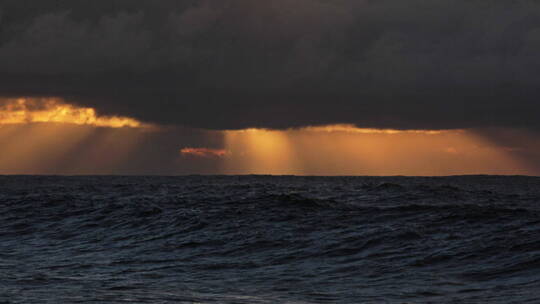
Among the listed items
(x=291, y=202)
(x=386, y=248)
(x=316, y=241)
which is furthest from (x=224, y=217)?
(x=386, y=248)

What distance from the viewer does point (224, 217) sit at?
3359 centimetres

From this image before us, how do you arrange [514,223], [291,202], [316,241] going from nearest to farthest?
[316,241] → [514,223] → [291,202]

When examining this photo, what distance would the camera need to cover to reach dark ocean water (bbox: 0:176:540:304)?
15.9 metres

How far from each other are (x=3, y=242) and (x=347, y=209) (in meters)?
17.1

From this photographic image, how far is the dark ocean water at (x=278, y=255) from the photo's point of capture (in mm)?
15906

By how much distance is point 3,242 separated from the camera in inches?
1136

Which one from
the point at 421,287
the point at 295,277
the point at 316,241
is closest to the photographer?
the point at 421,287

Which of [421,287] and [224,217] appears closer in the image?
[421,287]

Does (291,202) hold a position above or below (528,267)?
above

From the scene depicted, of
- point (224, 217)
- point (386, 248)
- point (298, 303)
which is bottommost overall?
point (298, 303)

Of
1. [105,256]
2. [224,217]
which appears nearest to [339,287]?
[105,256]

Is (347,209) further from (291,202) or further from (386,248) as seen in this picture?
(386,248)

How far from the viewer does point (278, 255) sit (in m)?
22.6

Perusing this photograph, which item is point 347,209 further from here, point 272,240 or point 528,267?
point 528,267
